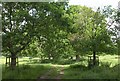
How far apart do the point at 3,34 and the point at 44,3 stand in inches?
149

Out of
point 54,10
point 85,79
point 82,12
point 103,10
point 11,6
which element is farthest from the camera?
point 82,12

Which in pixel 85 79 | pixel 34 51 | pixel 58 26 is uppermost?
pixel 58 26

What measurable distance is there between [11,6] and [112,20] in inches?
371

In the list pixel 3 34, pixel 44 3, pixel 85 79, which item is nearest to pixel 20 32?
pixel 3 34

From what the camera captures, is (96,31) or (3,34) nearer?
(3,34)

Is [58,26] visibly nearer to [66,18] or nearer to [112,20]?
[66,18]

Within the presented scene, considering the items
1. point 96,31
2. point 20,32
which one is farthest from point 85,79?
point 96,31

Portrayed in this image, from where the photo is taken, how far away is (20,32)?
17.9m

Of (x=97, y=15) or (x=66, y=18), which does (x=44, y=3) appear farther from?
(x=97, y=15)

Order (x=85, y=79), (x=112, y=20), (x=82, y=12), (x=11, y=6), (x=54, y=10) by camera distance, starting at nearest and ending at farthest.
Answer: (x=85, y=79) → (x=54, y=10) → (x=11, y=6) → (x=112, y=20) → (x=82, y=12)

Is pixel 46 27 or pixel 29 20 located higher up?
pixel 29 20

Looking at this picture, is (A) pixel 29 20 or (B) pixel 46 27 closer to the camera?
(A) pixel 29 20

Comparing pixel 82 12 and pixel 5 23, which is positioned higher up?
pixel 82 12

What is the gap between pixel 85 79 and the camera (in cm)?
1603
